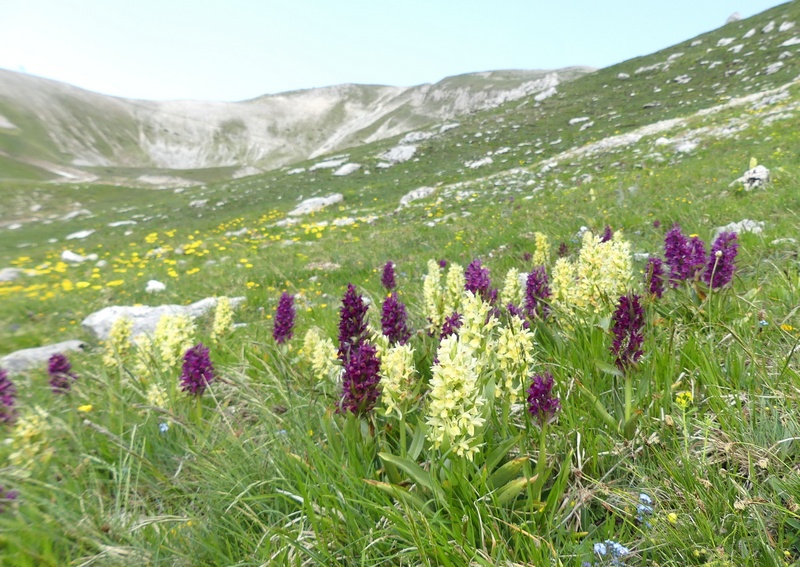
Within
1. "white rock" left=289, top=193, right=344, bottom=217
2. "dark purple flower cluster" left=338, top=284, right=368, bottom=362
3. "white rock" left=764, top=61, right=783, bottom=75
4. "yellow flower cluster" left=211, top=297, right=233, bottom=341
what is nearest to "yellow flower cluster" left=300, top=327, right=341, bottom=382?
"dark purple flower cluster" left=338, top=284, right=368, bottom=362

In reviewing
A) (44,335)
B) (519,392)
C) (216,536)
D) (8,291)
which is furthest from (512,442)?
(8,291)

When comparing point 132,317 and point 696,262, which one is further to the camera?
point 132,317

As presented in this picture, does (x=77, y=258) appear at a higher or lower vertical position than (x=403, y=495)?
lower

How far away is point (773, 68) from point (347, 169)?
120ft

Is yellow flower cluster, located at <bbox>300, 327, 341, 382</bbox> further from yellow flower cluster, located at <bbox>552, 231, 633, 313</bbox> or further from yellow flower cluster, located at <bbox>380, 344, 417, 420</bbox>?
yellow flower cluster, located at <bbox>552, 231, 633, 313</bbox>

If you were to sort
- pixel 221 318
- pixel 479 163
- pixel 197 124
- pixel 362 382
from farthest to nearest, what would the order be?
pixel 197 124
pixel 479 163
pixel 221 318
pixel 362 382

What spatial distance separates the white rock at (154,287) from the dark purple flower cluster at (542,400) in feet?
38.1

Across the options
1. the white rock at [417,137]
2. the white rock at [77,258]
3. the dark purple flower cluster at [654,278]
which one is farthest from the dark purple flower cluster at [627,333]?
the white rock at [417,137]

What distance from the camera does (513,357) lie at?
2.45 metres

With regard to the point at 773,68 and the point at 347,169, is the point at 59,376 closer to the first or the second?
the point at 347,169

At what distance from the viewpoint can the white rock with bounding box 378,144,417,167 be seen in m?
43.6

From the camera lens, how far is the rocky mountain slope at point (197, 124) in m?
116

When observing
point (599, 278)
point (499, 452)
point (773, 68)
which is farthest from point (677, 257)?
point (773, 68)

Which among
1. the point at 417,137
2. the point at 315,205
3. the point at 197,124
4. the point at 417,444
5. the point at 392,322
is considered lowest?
the point at 315,205
